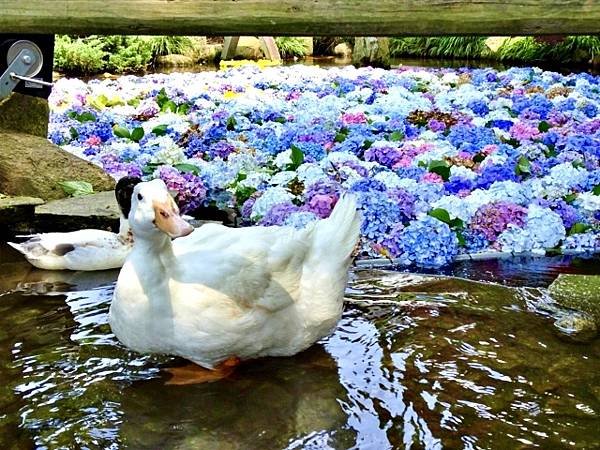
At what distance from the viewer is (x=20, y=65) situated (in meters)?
5.18

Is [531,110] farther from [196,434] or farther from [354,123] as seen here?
[196,434]

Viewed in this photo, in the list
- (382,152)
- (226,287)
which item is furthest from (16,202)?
(382,152)

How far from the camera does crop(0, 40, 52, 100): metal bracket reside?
515 cm

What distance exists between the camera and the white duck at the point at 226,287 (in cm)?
309

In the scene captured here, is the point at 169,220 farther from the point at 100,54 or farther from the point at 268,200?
the point at 100,54

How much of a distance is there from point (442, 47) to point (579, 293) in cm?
2080

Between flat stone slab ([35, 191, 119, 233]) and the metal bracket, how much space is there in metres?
0.82

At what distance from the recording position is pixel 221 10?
409 cm

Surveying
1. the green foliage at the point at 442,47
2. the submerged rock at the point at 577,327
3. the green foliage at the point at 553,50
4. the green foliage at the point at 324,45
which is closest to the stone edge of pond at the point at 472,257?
the submerged rock at the point at 577,327

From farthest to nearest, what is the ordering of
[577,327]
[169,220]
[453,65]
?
[453,65] → [577,327] → [169,220]

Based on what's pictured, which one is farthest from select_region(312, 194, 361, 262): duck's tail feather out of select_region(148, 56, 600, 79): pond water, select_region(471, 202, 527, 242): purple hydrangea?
select_region(148, 56, 600, 79): pond water

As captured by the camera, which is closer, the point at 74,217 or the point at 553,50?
the point at 74,217

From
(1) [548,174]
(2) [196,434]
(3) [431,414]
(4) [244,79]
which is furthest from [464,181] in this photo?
(4) [244,79]

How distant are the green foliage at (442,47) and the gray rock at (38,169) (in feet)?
56.6
